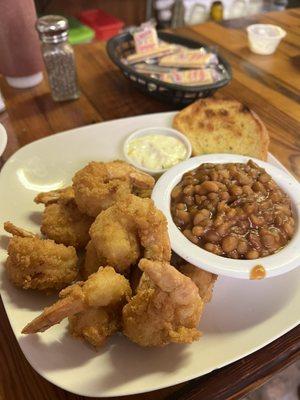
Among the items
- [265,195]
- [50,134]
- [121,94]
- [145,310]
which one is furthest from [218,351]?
[121,94]

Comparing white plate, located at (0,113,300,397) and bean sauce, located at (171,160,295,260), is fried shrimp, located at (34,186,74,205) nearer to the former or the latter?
white plate, located at (0,113,300,397)

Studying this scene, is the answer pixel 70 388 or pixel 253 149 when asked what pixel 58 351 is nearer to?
pixel 70 388

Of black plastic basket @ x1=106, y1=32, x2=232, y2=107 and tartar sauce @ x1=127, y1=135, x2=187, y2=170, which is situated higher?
black plastic basket @ x1=106, y1=32, x2=232, y2=107

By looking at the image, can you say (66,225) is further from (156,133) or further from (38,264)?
(156,133)

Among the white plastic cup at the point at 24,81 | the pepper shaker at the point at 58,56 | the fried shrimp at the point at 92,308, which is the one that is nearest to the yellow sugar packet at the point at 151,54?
the pepper shaker at the point at 58,56

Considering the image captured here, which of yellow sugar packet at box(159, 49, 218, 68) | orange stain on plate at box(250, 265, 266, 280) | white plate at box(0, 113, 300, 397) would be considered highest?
yellow sugar packet at box(159, 49, 218, 68)

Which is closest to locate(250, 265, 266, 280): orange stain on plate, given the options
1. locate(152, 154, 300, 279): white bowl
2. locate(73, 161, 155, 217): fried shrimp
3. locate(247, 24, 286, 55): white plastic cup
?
locate(152, 154, 300, 279): white bowl

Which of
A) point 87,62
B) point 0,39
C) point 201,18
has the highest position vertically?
point 0,39
